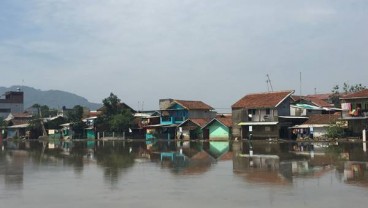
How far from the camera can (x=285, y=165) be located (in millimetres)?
23766

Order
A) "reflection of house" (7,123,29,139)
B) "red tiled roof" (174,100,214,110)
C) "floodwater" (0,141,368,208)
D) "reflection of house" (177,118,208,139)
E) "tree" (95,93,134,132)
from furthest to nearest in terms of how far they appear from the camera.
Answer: "reflection of house" (7,123,29,139)
"tree" (95,93,134,132)
"red tiled roof" (174,100,214,110)
"reflection of house" (177,118,208,139)
"floodwater" (0,141,368,208)

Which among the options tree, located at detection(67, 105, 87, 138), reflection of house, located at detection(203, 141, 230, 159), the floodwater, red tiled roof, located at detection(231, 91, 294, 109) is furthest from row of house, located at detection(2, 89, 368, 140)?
the floodwater

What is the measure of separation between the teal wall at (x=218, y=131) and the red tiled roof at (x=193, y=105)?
6.30 m

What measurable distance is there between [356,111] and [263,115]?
11133 mm

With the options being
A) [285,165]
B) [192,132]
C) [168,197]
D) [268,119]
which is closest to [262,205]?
[168,197]

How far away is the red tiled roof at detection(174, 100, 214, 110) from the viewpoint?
2541 inches

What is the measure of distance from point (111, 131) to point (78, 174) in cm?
4682

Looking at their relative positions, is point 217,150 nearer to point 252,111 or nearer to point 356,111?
point 356,111

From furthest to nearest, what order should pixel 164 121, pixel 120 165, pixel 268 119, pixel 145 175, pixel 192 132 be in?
pixel 164 121
pixel 192 132
pixel 268 119
pixel 120 165
pixel 145 175

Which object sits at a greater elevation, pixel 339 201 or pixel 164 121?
pixel 164 121

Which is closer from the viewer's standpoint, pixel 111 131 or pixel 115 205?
pixel 115 205

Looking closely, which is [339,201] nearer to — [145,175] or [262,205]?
[262,205]

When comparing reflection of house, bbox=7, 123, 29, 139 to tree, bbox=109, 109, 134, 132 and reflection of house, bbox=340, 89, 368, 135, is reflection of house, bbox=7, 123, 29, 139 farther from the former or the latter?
reflection of house, bbox=340, 89, 368, 135

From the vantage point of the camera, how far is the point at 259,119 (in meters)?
54.0
